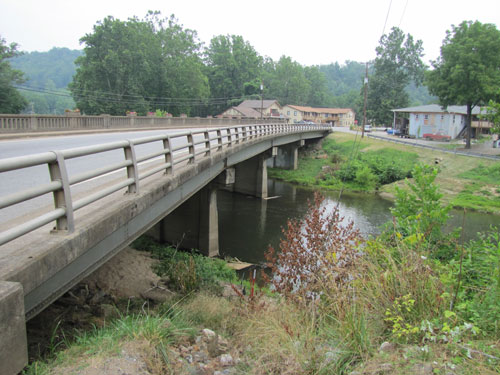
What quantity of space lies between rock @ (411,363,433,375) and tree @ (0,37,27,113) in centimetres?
5693

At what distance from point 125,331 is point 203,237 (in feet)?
36.7

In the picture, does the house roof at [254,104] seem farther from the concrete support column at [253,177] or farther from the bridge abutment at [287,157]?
the concrete support column at [253,177]

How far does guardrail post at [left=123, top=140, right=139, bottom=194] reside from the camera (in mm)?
6136

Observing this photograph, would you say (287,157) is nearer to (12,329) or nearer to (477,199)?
(477,199)

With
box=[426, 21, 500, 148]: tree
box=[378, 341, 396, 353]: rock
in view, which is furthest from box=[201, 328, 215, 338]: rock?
box=[426, 21, 500, 148]: tree

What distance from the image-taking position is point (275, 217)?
24047 mm

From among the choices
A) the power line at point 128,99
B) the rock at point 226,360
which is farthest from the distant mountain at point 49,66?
the rock at point 226,360

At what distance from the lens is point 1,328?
3.20m

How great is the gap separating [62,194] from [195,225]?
12.0 meters

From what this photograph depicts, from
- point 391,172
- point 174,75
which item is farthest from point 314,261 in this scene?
point 174,75

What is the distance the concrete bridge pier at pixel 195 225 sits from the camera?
15.9 meters

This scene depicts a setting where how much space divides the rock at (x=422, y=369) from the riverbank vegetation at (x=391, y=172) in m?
24.3

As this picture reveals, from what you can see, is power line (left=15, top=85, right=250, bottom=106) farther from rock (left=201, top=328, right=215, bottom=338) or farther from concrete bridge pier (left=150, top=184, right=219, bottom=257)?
rock (left=201, top=328, right=215, bottom=338)

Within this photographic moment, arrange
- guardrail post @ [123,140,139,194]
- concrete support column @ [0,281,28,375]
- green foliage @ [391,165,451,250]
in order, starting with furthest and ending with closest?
green foliage @ [391,165,451,250], guardrail post @ [123,140,139,194], concrete support column @ [0,281,28,375]
